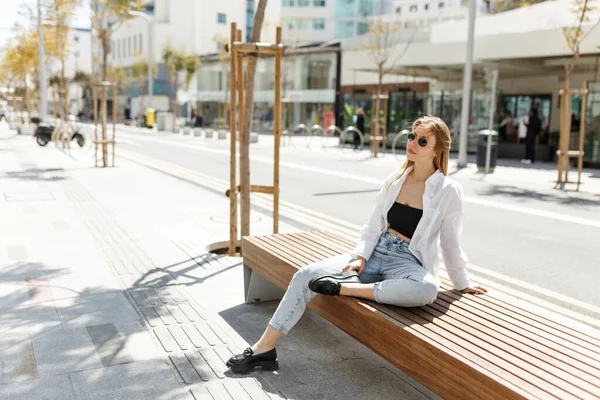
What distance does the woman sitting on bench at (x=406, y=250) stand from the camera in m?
3.69

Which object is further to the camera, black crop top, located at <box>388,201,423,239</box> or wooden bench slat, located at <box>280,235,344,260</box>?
wooden bench slat, located at <box>280,235,344,260</box>

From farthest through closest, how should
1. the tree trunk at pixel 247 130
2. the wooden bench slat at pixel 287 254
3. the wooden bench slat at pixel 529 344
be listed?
the tree trunk at pixel 247 130 → the wooden bench slat at pixel 287 254 → the wooden bench slat at pixel 529 344

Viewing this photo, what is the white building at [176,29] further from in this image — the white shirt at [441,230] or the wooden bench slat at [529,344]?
the wooden bench slat at [529,344]

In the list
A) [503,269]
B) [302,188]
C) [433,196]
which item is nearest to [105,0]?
[302,188]

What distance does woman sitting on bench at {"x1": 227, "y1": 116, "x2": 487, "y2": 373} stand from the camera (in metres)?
3.69

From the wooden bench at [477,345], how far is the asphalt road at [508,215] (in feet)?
7.14

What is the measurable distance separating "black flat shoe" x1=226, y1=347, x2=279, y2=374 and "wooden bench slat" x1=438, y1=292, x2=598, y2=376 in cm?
107

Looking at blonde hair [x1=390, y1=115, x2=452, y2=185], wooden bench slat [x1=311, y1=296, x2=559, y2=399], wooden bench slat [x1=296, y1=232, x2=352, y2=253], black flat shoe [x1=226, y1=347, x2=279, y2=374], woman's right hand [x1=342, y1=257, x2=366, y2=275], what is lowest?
black flat shoe [x1=226, y1=347, x2=279, y2=374]

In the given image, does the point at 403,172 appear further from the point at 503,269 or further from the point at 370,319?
the point at 503,269

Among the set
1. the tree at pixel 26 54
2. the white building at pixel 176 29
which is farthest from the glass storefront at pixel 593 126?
the white building at pixel 176 29

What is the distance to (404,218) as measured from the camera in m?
3.92

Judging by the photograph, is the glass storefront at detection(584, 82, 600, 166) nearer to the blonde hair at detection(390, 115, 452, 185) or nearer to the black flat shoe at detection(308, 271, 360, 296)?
the blonde hair at detection(390, 115, 452, 185)

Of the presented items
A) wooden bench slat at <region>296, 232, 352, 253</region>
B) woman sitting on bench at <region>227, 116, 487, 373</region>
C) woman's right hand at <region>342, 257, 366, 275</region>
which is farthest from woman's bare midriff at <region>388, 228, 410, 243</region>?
wooden bench slat at <region>296, 232, 352, 253</region>

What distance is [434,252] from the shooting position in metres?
3.81
